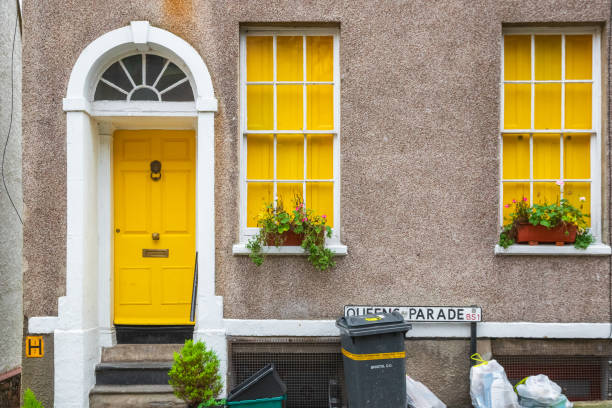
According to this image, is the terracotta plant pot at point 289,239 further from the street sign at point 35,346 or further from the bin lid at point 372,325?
the street sign at point 35,346

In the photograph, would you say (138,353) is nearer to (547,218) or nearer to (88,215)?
(88,215)

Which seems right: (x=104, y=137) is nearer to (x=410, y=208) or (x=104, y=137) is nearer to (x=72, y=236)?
(x=72, y=236)

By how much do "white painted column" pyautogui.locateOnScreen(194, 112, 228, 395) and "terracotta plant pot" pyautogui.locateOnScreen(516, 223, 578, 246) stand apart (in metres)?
3.19

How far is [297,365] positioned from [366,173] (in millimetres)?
2169

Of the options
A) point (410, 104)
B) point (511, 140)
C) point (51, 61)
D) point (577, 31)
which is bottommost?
point (511, 140)

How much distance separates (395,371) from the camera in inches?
178

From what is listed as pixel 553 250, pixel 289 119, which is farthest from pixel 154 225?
pixel 553 250

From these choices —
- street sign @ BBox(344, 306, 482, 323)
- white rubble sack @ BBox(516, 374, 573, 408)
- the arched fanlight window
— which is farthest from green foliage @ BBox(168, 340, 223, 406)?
white rubble sack @ BBox(516, 374, 573, 408)

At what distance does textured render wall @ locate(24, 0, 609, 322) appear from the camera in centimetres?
511

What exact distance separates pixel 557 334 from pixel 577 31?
128 inches

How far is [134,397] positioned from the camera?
5.08 meters

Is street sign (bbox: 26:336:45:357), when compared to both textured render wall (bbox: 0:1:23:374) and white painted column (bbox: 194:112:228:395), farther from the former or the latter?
textured render wall (bbox: 0:1:23:374)

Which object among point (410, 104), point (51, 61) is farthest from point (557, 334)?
point (51, 61)

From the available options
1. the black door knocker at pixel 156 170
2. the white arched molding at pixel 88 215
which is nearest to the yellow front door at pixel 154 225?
the black door knocker at pixel 156 170
